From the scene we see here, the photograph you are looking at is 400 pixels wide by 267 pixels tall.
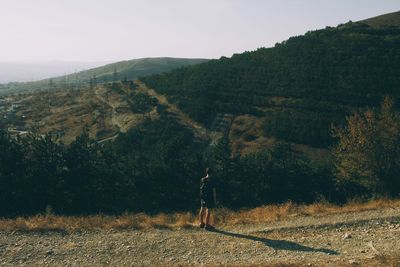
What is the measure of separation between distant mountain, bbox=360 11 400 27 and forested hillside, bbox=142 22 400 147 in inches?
536

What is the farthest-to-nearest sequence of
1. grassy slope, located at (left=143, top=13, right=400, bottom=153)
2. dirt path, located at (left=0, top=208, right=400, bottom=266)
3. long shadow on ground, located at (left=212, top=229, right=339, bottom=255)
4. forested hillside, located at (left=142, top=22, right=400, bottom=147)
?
1. grassy slope, located at (left=143, top=13, right=400, bottom=153)
2. forested hillside, located at (left=142, top=22, right=400, bottom=147)
3. long shadow on ground, located at (left=212, top=229, right=339, bottom=255)
4. dirt path, located at (left=0, top=208, right=400, bottom=266)

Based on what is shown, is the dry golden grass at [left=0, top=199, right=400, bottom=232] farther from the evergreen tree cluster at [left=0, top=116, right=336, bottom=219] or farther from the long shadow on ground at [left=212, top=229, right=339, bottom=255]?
the evergreen tree cluster at [left=0, top=116, right=336, bottom=219]

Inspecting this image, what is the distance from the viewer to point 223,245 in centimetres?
1223

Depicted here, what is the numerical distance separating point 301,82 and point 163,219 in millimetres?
84698

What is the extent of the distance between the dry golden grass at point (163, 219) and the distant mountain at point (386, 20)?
399ft

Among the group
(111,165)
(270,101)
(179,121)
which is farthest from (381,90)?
(111,165)

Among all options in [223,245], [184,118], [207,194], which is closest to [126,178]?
[207,194]

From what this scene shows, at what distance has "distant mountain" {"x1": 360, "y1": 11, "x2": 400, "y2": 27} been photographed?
123950 mm

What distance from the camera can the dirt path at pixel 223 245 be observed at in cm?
1115

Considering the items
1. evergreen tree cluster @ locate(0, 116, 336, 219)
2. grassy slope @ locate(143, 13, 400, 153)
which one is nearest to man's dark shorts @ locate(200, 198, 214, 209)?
evergreen tree cluster @ locate(0, 116, 336, 219)

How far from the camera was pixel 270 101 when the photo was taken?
9044 cm

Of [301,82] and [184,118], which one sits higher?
[301,82]

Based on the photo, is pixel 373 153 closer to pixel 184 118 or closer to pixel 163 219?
pixel 163 219

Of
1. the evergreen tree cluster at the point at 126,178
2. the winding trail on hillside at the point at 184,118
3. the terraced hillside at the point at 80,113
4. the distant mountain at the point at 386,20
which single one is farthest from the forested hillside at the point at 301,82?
the evergreen tree cluster at the point at 126,178
